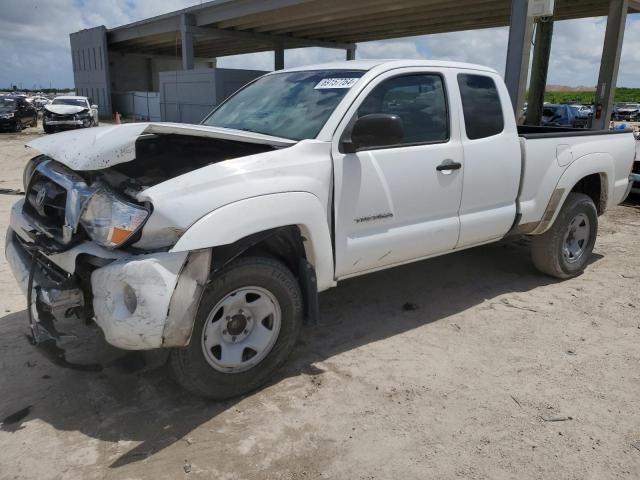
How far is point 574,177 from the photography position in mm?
5066

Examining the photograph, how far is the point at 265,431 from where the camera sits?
293 cm

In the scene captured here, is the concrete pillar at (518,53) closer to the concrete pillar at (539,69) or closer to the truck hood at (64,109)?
the concrete pillar at (539,69)

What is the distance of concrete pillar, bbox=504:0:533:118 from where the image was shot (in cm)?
1318

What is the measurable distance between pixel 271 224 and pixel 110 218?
86 centimetres

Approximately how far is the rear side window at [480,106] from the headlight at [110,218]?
2644 millimetres

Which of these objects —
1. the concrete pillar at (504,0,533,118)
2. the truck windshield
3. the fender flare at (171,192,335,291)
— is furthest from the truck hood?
the fender flare at (171,192,335,291)

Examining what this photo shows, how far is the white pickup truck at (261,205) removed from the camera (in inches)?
108

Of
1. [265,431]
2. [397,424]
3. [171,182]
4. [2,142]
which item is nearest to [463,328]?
[397,424]

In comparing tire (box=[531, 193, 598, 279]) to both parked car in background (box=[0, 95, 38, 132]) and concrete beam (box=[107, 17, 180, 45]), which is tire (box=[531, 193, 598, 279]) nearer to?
parked car in background (box=[0, 95, 38, 132])

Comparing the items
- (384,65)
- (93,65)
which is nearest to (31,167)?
(384,65)

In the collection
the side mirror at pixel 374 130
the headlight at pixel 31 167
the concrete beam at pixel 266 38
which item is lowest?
the headlight at pixel 31 167

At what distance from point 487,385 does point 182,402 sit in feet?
6.26

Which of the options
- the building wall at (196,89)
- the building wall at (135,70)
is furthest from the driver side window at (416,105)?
the building wall at (135,70)

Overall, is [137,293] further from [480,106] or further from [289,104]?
[480,106]
